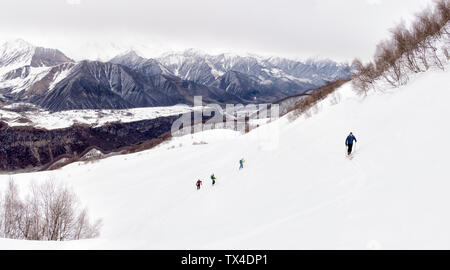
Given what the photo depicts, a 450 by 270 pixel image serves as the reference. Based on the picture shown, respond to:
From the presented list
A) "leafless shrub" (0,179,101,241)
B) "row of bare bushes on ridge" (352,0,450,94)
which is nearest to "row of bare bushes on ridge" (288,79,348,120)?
"row of bare bushes on ridge" (352,0,450,94)

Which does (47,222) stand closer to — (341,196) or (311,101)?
(341,196)

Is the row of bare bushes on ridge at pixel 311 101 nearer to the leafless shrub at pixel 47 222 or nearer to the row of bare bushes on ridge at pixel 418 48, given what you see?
the row of bare bushes on ridge at pixel 418 48

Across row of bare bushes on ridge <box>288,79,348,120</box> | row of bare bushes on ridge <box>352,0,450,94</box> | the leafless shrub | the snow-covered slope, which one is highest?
→ row of bare bushes on ridge <box>288,79,348,120</box>

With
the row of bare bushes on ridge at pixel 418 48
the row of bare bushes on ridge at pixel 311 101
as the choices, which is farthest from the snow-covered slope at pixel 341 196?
the row of bare bushes on ridge at pixel 311 101

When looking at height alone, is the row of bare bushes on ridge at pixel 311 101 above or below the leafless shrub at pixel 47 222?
above

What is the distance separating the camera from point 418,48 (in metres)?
30.2

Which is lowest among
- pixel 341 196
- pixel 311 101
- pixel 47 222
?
pixel 47 222

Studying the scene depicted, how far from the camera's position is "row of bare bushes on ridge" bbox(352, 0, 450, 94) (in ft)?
92.4

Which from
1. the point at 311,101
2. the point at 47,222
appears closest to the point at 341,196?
the point at 47,222

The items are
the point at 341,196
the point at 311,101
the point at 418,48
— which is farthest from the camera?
the point at 311,101

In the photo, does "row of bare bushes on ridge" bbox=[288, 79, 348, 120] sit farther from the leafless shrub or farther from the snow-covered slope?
the leafless shrub

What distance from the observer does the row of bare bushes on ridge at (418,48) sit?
2817 centimetres

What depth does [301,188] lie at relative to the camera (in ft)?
61.1
